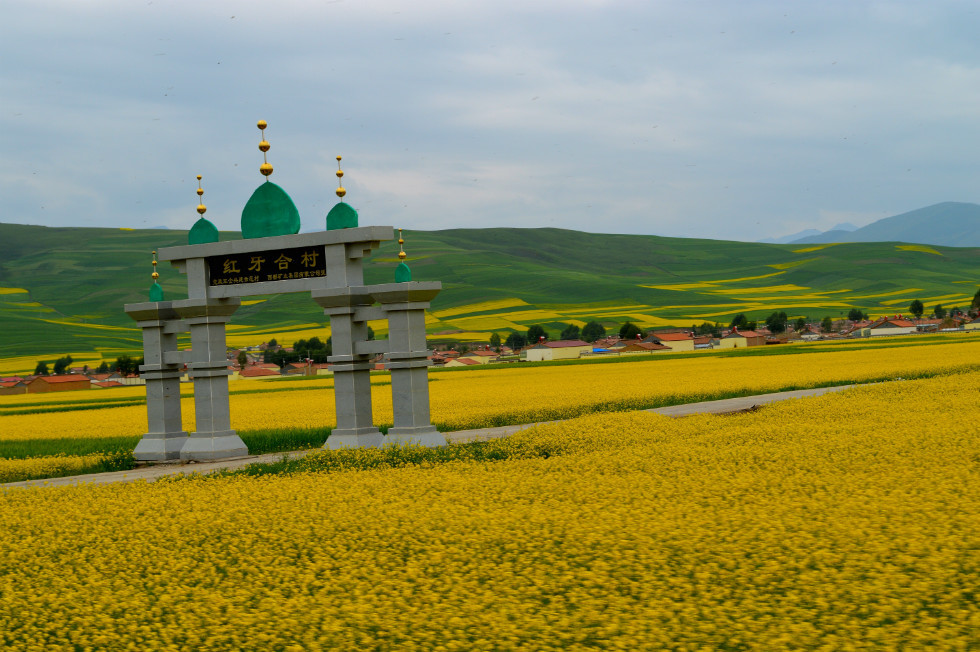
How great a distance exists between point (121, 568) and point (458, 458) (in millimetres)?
9525

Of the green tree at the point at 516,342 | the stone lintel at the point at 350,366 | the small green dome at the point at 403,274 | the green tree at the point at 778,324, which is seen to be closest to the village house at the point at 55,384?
the stone lintel at the point at 350,366

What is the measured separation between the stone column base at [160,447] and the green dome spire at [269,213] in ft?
19.8

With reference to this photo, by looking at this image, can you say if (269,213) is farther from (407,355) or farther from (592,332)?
(592,332)

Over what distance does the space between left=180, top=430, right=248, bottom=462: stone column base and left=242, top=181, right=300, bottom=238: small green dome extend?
541cm

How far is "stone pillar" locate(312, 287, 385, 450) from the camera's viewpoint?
879 inches

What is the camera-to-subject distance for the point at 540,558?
32.2 ft

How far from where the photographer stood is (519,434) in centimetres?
2156

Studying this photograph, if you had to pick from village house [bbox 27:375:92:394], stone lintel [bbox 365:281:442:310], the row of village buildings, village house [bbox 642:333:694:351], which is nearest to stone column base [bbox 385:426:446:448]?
stone lintel [bbox 365:281:442:310]

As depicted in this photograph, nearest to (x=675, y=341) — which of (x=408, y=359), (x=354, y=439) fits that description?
(x=408, y=359)

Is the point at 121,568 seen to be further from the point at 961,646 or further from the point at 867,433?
the point at 867,433

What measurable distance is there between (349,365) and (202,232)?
22.0ft

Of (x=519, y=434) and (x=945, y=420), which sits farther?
(x=519, y=434)

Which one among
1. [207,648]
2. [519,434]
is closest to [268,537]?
[207,648]

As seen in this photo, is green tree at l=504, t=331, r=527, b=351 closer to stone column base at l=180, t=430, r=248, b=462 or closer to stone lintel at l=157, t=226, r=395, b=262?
stone column base at l=180, t=430, r=248, b=462
